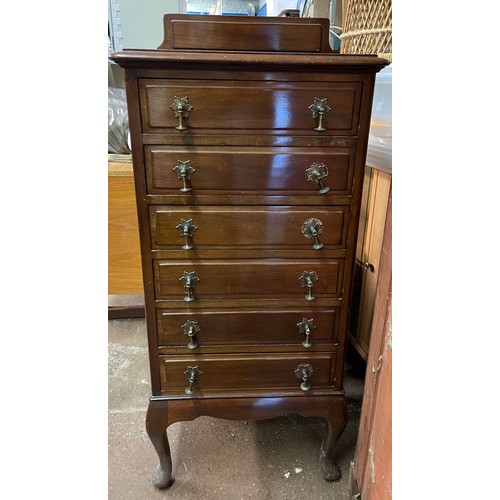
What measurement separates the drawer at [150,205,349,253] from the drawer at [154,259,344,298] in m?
0.05

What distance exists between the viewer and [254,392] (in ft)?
4.14

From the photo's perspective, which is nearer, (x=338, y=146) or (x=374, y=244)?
(x=338, y=146)

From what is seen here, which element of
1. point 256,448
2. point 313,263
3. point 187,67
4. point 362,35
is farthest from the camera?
point 256,448

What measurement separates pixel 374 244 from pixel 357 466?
30.4 inches

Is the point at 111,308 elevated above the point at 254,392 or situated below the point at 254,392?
below

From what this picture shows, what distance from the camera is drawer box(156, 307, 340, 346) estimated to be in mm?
1162

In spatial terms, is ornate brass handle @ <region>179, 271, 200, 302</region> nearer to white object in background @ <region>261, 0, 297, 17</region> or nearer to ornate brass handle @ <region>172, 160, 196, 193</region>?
ornate brass handle @ <region>172, 160, 196, 193</region>

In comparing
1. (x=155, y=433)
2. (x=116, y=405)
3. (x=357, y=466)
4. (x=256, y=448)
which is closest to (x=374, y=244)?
(x=357, y=466)

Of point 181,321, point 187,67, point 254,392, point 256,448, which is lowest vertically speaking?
point 256,448

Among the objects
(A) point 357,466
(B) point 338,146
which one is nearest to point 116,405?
(A) point 357,466

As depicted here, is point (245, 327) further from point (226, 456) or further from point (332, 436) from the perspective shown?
point (226, 456)

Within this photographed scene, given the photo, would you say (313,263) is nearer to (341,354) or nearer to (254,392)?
(341,354)

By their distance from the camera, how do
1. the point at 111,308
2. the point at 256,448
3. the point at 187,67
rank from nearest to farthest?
the point at 187,67 < the point at 256,448 < the point at 111,308

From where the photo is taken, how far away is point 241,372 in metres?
1.23
